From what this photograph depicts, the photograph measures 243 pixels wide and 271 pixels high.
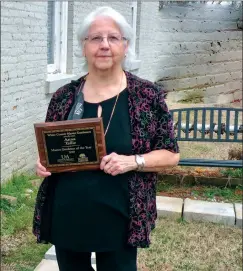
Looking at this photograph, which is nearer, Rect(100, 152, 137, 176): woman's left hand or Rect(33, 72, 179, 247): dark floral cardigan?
Rect(100, 152, 137, 176): woman's left hand

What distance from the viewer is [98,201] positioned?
196 centimetres

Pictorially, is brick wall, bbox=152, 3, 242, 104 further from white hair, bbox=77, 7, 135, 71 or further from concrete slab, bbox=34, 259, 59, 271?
white hair, bbox=77, 7, 135, 71

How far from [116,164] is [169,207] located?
2559 millimetres

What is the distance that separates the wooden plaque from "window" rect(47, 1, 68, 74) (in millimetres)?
4432

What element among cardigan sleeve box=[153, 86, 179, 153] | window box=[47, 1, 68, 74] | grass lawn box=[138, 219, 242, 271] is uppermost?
window box=[47, 1, 68, 74]

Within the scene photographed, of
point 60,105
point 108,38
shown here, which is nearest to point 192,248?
point 60,105

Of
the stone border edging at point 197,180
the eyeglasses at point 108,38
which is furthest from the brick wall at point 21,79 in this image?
the eyeglasses at point 108,38

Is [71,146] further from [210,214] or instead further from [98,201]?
[210,214]

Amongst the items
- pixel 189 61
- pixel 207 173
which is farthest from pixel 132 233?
pixel 189 61

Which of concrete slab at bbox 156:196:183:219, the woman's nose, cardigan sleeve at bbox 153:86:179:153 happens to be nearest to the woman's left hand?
cardigan sleeve at bbox 153:86:179:153

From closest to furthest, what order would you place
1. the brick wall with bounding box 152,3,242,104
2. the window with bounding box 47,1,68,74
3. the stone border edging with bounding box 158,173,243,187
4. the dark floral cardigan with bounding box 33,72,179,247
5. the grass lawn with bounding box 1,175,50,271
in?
the dark floral cardigan with bounding box 33,72,179,247
the grass lawn with bounding box 1,175,50,271
the stone border edging with bounding box 158,173,243,187
the window with bounding box 47,1,68,74
the brick wall with bounding box 152,3,242,104

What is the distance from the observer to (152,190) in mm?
2119

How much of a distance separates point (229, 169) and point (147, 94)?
134 inches

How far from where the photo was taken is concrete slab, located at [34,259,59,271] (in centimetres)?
318
